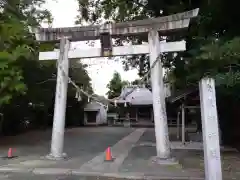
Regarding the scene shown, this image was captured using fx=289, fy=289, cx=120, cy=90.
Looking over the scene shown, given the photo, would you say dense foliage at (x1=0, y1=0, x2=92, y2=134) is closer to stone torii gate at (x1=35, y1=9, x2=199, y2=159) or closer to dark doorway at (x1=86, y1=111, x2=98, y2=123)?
stone torii gate at (x1=35, y1=9, x2=199, y2=159)

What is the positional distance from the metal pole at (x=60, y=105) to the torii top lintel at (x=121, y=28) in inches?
16.6

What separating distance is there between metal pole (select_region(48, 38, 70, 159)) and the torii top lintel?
423 mm

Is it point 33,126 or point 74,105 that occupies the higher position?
point 74,105

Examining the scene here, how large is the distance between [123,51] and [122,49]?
93 mm

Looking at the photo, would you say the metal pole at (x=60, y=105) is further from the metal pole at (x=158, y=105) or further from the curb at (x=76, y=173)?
the metal pole at (x=158, y=105)

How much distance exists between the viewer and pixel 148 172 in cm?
875

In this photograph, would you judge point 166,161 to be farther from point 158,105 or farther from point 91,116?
point 91,116

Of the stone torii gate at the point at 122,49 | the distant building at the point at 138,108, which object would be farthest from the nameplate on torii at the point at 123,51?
the distant building at the point at 138,108

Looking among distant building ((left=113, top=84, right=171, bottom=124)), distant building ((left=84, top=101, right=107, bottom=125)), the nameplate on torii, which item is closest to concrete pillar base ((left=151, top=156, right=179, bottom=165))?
the nameplate on torii

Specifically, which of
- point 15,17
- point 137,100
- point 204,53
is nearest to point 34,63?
point 15,17

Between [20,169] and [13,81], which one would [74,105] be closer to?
[13,81]

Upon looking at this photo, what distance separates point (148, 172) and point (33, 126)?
72.1 feet

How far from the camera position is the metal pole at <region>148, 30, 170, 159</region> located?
10.3 m

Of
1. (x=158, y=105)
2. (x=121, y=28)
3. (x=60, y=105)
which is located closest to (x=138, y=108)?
(x=60, y=105)
